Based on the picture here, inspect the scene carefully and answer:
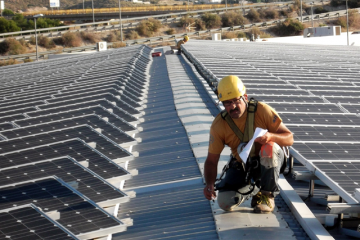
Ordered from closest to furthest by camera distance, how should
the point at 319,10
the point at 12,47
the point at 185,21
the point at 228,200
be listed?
1. the point at 228,200
2. the point at 12,47
3. the point at 185,21
4. the point at 319,10

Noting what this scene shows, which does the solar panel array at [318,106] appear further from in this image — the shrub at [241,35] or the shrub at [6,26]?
the shrub at [6,26]

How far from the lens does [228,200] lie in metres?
5.98

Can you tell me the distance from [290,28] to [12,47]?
36.9 m

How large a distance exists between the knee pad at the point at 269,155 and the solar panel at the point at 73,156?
2.24 meters

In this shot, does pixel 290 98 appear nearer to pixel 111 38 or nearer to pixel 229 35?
pixel 229 35

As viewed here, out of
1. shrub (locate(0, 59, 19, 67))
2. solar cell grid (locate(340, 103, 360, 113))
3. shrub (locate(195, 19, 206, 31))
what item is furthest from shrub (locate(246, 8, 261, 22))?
solar cell grid (locate(340, 103, 360, 113))

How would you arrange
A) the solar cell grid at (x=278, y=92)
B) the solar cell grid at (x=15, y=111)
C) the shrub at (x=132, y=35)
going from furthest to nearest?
the shrub at (x=132, y=35), the solar cell grid at (x=15, y=111), the solar cell grid at (x=278, y=92)

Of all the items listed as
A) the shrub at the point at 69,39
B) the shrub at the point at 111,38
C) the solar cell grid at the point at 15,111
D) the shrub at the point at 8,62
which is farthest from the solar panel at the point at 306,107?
the shrub at the point at 111,38

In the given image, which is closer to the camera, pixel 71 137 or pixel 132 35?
pixel 71 137

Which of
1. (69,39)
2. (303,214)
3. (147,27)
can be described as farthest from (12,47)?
(303,214)

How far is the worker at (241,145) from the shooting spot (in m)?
5.59

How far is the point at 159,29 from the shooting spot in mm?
81250

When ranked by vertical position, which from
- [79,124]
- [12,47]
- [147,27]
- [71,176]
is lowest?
[71,176]

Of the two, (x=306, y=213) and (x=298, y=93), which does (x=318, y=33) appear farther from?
(x=306, y=213)
